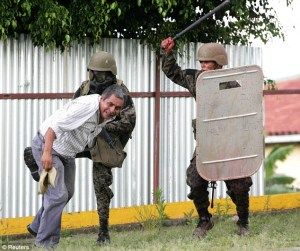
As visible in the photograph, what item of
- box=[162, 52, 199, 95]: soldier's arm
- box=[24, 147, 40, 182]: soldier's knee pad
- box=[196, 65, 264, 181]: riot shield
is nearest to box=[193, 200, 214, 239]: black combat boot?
box=[196, 65, 264, 181]: riot shield

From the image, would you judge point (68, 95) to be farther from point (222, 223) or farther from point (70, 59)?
point (222, 223)

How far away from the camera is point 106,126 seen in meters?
10.0

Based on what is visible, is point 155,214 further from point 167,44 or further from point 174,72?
point 167,44

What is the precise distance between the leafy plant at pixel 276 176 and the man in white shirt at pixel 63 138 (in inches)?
626

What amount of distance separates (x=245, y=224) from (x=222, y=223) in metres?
1.55

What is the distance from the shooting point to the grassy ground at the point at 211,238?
30.7 ft

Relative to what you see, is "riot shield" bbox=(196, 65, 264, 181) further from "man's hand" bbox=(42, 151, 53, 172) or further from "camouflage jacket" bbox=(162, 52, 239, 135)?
"man's hand" bbox=(42, 151, 53, 172)

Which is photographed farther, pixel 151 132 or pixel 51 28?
pixel 151 132

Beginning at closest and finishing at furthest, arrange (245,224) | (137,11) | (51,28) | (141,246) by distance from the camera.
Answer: (141,246)
(245,224)
(51,28)
(137,11)

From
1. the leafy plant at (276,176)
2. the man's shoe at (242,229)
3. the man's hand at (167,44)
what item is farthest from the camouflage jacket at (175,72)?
the leafy plant at (276,176)

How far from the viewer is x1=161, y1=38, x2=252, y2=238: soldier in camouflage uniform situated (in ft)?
33.9

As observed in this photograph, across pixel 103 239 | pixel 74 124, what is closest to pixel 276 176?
pixel 103 239

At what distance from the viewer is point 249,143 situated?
10164 mm

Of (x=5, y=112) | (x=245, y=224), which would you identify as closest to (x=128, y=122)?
(x=245, y=224)
